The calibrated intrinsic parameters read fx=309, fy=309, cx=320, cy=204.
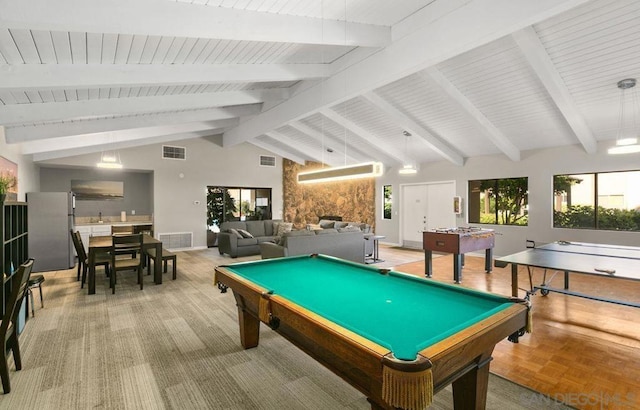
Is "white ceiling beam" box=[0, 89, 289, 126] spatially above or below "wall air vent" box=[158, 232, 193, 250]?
above

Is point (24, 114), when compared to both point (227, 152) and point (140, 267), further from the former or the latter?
point (227, 152)

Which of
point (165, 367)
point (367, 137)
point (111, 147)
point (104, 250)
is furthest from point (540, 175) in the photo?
point (111, 147)

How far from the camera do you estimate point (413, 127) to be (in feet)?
22.8

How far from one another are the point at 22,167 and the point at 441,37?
797cm

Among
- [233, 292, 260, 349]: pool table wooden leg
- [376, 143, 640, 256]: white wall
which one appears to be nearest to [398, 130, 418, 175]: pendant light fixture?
[376, 143, 640, 256]: white wall

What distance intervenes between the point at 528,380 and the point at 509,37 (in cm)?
404

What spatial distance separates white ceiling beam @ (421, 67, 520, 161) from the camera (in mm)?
4973

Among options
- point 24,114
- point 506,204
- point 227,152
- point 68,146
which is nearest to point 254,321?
point 24,114

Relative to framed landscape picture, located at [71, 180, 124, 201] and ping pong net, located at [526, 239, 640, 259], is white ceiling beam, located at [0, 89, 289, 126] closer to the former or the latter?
framed landscape picture, located at [71, 180, 124, 201]

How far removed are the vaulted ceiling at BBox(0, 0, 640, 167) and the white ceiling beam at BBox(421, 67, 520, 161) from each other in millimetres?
32

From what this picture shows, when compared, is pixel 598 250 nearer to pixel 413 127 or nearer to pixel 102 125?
pixel 413 127

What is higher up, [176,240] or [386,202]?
[386,202]

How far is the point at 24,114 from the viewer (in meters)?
4.35

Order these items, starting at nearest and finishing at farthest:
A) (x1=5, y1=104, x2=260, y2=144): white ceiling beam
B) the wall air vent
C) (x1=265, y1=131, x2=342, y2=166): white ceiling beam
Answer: (x1=5, y1=104, x2=260, y2=144): white ceiling beam, the wall air vent, (x1=265, y1=131, x2=342, y2=166): white ceiling beam
